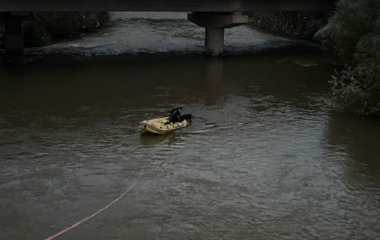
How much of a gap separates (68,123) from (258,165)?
29.2 feet

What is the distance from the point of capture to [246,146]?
2102cm

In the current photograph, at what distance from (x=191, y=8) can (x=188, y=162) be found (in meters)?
23.0

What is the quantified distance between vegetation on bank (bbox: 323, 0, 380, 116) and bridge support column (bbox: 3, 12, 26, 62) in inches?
933

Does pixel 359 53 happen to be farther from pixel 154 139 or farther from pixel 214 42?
pixel 214 42

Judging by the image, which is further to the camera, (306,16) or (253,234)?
(306,16)

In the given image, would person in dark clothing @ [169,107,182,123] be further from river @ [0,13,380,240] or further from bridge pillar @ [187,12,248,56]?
bridge pillar @ [187,12,248,56]

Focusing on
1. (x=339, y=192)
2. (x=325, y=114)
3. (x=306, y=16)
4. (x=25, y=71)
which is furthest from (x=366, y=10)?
(x=306, y=16)

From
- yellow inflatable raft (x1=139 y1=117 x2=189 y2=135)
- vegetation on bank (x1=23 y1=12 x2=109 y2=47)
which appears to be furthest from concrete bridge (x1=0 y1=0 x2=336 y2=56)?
yellow inflatable raft (x1=139 y1=117 x2=189 y2=135)

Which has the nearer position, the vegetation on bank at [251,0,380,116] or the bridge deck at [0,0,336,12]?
the vegetation on bank at [251,0,380,116]

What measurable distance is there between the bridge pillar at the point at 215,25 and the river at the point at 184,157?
5832 mm

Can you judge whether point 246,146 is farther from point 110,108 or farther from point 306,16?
point 306,16

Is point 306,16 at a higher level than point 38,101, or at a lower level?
higher

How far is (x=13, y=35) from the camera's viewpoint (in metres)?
43.3

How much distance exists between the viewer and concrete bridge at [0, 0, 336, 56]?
123 ft
